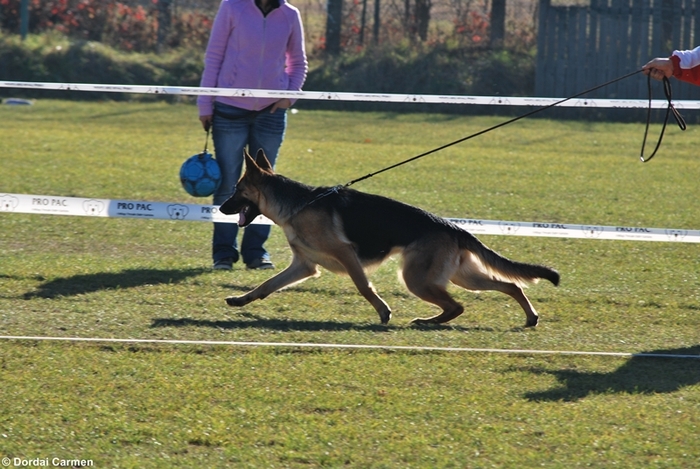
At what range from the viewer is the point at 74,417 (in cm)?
419

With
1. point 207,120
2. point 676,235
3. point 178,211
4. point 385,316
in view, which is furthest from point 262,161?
point 676,235

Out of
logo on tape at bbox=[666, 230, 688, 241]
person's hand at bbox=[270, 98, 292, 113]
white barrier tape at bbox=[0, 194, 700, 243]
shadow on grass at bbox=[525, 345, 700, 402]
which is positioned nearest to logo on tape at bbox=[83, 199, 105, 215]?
white barrier tape at bbox=[0, 194, 700, 243]

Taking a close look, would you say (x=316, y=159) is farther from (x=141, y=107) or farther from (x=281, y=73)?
(x=141, y=107)

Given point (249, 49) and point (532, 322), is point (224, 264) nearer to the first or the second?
point (249, 49)

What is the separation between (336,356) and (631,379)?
1.57m

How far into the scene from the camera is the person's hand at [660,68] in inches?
238

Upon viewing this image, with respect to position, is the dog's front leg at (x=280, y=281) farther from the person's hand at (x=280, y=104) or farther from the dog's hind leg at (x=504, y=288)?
the person's hand at (x=280, y=104)

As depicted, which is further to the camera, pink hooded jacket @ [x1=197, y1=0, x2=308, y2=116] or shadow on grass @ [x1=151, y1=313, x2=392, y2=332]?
pink hooded jacket @ [x1=197, y1=0, x2=308, y2=116]

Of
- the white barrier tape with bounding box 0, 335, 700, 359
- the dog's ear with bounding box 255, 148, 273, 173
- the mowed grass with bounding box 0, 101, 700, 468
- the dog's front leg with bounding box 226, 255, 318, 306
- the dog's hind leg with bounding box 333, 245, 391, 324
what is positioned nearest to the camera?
the mowed grass with bounding box 0, 101, 700, 468

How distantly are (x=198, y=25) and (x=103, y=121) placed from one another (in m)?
7.84

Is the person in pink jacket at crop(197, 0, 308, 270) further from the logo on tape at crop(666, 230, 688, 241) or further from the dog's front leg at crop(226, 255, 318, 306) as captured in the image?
the logo on tape at crop(666, 230, 688, 241)

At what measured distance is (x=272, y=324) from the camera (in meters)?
5.93

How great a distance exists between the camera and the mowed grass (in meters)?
4.00

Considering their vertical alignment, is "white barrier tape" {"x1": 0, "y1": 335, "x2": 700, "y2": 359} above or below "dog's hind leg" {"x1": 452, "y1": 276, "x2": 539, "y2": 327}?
below
